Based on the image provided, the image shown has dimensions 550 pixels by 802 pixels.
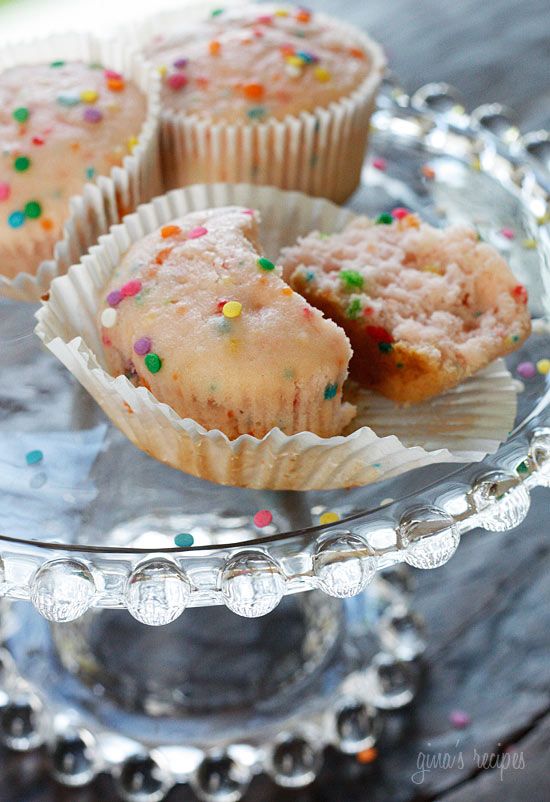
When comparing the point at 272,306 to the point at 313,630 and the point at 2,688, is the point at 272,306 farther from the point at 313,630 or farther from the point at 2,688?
the point at 2,688

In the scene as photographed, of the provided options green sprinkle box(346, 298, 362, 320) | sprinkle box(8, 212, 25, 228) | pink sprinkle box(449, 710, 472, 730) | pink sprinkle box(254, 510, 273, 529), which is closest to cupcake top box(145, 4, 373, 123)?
sprinkle box(8, 212, 25, 228)

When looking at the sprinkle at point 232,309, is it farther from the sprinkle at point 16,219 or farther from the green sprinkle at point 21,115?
the green sprinkle at point 21,115

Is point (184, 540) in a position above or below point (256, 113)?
below

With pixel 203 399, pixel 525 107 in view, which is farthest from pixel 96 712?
pixel 525 107

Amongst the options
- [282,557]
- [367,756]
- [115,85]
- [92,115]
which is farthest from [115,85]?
[367,756]

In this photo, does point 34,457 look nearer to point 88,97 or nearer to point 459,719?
point 88,97

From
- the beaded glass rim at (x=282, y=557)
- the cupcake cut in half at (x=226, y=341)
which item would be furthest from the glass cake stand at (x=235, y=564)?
the cupcake cut in half at (x=226, y=341)

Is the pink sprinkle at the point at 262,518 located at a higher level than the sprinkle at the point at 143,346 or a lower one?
lower
